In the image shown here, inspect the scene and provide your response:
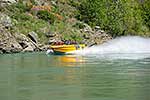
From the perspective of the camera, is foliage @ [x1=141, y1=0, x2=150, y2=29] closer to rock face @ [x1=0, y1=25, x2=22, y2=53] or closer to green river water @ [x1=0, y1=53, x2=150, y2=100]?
rock face @ [x1=0, y1=25, x2=22, y2=53]

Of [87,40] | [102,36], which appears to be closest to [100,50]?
[87,40]

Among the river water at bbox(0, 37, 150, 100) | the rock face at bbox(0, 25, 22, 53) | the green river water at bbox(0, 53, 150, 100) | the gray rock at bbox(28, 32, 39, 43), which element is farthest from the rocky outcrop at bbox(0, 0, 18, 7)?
the green river water at bbox(0, 53, 150, 100)

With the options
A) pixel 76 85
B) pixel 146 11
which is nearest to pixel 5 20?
pixel 146 11

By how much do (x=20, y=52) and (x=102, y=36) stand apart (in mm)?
24137

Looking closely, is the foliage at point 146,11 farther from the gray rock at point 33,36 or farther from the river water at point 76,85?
the river water at point 76,85

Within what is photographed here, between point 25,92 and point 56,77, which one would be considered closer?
point 25,92

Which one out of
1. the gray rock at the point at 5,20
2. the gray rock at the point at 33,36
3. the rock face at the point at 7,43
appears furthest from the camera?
the gray rock at the point at 5,20

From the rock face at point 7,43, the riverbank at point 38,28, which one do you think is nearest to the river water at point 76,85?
the rock face at point 7,43

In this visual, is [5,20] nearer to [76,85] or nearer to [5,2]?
[5,2]

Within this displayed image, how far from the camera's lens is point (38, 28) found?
79.1m

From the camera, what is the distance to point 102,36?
87000 millimetres

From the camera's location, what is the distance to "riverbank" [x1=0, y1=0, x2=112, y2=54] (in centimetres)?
7050

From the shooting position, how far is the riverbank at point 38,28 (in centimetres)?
7050

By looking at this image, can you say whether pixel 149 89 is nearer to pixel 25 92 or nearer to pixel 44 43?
pixel 25 92
